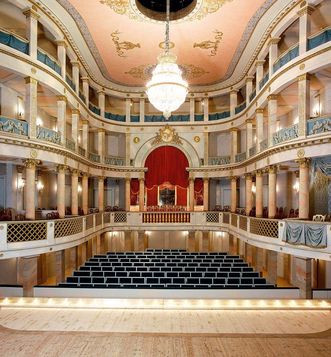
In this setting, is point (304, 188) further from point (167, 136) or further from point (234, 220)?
point (167, 136)

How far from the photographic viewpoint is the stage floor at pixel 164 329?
6953 millimetres

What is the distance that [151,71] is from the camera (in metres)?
18.4

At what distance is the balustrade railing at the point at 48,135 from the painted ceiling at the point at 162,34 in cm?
490

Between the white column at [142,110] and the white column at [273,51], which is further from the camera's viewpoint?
the white column at [142,110]

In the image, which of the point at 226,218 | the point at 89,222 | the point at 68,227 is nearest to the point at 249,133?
the point at 226,218

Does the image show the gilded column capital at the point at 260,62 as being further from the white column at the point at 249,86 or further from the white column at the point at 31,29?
the white column at the point at 31,29

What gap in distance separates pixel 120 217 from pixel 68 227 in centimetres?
715

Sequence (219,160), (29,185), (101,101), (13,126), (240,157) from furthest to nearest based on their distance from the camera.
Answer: (219,160) < (101,101) < (240,157) < (29,185) < (13,126)

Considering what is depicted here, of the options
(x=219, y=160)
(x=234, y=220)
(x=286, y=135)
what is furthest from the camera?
(x=219, y=160)

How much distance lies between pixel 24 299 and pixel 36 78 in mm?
7935

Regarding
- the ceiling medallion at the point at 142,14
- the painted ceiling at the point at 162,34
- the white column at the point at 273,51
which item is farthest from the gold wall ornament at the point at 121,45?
the white column at the point at 273,51

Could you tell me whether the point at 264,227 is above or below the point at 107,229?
above

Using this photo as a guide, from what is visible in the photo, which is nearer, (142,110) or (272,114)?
(272,114)

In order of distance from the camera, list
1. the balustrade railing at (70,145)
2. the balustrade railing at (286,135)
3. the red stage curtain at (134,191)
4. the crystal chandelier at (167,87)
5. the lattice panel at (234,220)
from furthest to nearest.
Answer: the red stage curtain at (134,191), the lattice panel at (234,220), the balustrade railing at (70,145), the balustrade railing at (286,135), the crystal chandelier at (167,87)
